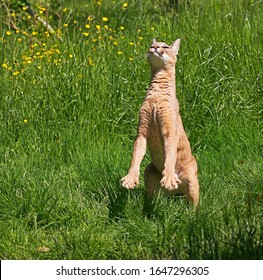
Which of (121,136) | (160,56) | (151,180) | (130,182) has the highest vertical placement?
(160,56)

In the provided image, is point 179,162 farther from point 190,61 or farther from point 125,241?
point 190,61

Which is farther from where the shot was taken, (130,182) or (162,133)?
Result: (162,133)

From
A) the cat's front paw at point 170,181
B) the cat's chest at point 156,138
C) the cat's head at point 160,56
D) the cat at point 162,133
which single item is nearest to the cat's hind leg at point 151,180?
the cat at point 162,133

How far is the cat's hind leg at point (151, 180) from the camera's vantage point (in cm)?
602

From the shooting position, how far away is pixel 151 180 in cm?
604

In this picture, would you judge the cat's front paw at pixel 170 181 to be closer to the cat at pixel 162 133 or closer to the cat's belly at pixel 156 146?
the cat at pixel 162 133

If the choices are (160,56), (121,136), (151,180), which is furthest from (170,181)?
(121,136)

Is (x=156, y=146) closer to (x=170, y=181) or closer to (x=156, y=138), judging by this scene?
(x=156, y=138)

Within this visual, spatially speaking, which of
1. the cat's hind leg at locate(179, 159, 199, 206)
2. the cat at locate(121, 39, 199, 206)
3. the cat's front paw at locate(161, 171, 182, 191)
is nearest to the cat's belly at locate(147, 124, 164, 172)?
the cat at locate(121, 39, 199, 206)

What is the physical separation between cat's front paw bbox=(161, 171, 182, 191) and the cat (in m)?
0.13

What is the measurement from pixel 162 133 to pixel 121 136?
A: 1.54 m

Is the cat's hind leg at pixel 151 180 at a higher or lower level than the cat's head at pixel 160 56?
lower

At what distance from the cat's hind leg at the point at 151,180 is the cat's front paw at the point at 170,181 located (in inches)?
17.3

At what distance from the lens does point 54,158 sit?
6.87 meters
